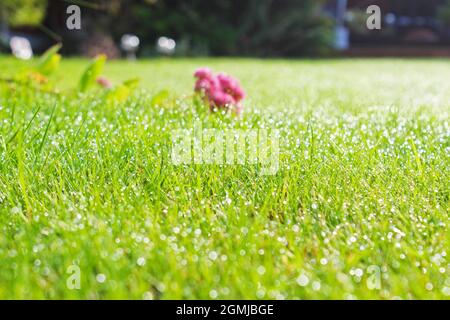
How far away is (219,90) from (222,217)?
167cm

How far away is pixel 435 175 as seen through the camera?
2.15 m

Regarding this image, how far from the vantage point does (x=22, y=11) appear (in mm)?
18984

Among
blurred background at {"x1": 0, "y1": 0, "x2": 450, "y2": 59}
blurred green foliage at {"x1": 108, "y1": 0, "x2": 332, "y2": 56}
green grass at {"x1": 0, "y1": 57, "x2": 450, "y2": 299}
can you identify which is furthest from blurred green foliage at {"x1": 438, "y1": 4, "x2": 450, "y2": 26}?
green grass at {"x1": 0, "y1": 57, "x2": 450, "y2": 299}

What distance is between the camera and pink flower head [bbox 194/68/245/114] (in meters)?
3.32

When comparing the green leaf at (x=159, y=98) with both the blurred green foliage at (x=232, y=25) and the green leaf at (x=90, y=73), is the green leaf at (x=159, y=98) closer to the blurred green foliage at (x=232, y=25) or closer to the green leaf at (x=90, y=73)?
the green leaf at (x=90, y=73)

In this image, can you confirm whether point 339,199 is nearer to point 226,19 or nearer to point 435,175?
point 435,175

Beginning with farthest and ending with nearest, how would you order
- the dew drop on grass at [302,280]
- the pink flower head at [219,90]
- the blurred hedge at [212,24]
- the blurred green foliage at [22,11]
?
1. the blurred green foliage at [22,11]
2. the blurred hedge at [212,24]
3. the pink flower head at [219,90]
4. the dew drop on grass at [302,280]

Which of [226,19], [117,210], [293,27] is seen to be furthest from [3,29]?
[117,210]

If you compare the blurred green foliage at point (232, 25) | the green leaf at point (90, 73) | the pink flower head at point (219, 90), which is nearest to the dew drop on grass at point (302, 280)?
the pink flower head at point (219, 90)

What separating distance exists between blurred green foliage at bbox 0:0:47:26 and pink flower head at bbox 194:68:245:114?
13.9 meters

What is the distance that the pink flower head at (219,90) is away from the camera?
332cm

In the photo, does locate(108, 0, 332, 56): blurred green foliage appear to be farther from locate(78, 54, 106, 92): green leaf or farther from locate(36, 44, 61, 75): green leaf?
locate(78, 54, 106, 92): green leaf

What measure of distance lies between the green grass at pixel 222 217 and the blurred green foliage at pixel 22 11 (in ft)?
49.4

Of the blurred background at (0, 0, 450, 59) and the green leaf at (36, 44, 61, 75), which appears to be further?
the blurred background at (0, 0, 450, 59)
